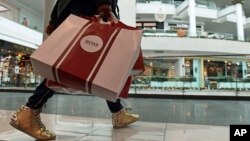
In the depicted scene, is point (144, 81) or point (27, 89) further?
point (27, 89)

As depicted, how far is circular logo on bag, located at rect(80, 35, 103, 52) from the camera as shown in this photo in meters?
1.07

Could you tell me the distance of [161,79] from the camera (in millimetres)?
8531

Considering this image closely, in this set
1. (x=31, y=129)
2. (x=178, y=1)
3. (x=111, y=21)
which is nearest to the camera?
(x=111, y=21)

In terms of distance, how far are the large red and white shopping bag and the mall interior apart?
221mm

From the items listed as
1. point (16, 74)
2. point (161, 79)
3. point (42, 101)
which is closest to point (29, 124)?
point (42, 101)

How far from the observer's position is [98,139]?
1545 mm

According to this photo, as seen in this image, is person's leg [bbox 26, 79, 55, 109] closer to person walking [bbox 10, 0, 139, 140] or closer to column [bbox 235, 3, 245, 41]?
person walking [bbox 10, 0, 139, 140]

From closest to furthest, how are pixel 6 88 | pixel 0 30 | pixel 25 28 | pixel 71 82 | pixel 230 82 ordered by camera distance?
pixel 71 82
pixel 230 82
pixel 6 88
pixel 0 30
pixel 25 28

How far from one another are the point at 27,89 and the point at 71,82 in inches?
365

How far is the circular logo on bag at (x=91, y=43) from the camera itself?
107 centimetres

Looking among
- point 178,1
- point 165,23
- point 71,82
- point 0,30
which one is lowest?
point 71,82

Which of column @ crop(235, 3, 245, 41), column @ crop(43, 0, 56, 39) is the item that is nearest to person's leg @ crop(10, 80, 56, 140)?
column @ crop(43, 0, 56, 39)

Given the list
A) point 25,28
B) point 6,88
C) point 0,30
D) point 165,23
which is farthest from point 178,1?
point 6,88

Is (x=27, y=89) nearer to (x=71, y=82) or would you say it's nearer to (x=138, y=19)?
(x=71, y=82)
